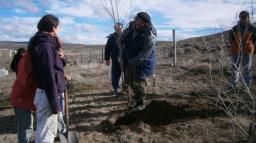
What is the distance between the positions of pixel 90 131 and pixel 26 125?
131cm

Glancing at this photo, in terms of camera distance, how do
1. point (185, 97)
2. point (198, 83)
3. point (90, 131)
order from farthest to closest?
point (198, 83), point (185, 97), point (90, 131)

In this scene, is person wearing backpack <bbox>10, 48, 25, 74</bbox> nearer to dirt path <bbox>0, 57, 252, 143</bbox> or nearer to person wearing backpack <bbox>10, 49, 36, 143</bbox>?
dirt path <bbox>0, 57, 252, 143</bbox>

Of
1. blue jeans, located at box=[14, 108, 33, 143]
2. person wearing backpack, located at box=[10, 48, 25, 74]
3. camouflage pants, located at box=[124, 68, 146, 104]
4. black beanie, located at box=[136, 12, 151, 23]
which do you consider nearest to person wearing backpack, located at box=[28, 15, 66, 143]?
blue jeans, located at box=[14, 108, 33, 143]

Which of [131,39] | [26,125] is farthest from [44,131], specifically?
[131,39]

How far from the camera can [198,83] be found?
11.2 m

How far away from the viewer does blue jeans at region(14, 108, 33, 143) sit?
564 cm

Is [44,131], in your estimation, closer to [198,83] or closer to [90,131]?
[90,131]

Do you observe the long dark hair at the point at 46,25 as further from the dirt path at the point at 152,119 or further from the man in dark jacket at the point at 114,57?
the man in dark jacket at the point at 114,57

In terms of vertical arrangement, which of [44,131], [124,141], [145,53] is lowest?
[124,141]

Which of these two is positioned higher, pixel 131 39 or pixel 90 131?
pixel 131 39

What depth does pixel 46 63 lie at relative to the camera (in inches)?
186

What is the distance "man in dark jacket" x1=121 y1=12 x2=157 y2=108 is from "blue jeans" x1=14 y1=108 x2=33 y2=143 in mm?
2233

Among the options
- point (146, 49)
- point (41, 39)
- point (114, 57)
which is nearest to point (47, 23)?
point (41, 39)

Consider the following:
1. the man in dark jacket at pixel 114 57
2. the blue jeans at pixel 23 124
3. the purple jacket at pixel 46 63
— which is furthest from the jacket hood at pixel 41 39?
the man in dark jacket at pixel 114 57
